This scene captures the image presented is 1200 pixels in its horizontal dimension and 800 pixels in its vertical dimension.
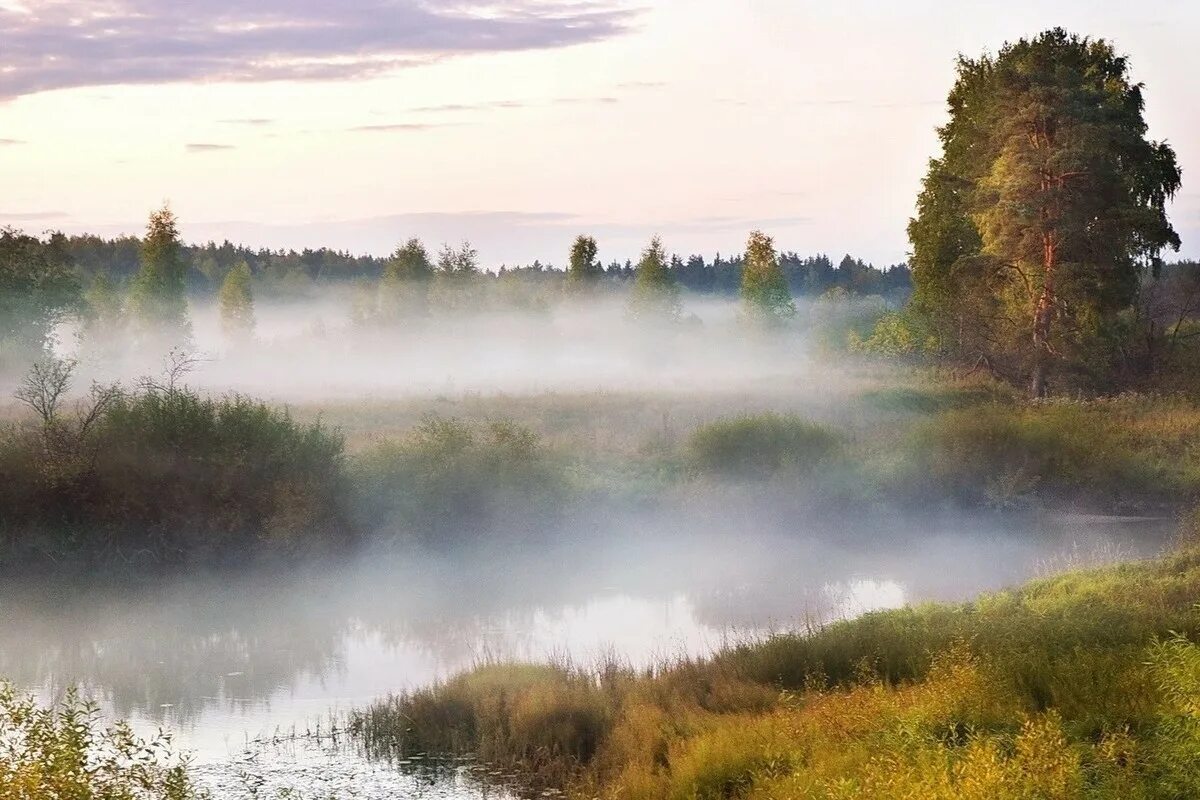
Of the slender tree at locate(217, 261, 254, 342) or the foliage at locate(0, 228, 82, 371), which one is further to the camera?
the slender tree at locate(217, 261, 254, 342)

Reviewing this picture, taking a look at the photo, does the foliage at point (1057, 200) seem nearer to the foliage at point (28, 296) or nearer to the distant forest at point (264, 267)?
the foliage at point (28, 296)

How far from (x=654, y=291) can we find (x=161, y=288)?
28.6 metres

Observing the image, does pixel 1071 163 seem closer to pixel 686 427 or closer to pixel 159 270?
pixel 686 427

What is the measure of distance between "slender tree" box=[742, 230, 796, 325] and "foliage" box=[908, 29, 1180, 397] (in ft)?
103

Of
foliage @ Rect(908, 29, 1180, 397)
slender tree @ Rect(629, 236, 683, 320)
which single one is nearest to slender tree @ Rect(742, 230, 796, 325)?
slender tree @ Rect(629, 236, 683, 320)

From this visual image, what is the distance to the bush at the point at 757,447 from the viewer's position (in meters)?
33.7

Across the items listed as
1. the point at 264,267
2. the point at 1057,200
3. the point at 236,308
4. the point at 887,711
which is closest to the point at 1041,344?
the point at 1057,200

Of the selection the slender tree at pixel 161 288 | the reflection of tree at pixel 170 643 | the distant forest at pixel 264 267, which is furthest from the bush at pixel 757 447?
the distant forest at pixel 264 267

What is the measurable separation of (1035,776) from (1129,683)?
12.0 feet

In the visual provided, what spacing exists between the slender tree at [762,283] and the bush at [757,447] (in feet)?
151

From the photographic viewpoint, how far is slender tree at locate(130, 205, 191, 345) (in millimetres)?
64750

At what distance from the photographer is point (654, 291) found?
8056 cm

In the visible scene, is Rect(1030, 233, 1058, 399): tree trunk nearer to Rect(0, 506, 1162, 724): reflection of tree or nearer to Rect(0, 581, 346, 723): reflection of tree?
Rect(0, 506, 1162, 724): reflection of tree

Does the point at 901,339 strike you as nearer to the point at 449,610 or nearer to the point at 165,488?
the point at 165,488
